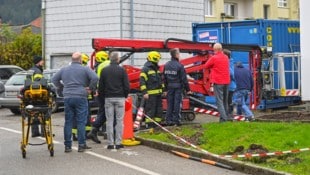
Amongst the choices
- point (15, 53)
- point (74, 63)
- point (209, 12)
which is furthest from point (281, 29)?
point (209, 12)

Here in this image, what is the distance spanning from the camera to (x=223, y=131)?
43.7ft

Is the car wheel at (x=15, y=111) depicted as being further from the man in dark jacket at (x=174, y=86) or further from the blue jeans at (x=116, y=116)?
the blue jeans at (x=116, y=116)

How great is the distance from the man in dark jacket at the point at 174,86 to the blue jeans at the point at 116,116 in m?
2.68

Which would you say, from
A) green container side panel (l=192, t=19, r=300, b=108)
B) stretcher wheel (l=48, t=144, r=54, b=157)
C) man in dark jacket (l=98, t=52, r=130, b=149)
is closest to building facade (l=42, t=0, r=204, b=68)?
green container side panel (l=192, t=19, r=300, b=108)

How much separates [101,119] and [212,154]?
3.17m

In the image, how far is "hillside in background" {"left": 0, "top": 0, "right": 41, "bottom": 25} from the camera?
9644 centimetres

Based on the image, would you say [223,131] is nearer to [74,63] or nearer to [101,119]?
[101,119]

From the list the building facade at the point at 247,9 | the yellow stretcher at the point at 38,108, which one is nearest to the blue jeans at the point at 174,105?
the yellow stretcher at the point at 38,108

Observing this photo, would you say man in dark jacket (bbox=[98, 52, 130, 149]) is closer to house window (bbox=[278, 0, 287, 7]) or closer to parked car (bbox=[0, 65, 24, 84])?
parked car (bbox=[0, 65, 24, 84])

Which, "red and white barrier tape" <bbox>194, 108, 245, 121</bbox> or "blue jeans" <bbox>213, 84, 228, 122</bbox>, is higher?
"blue jeans" <bbox>213, 84, 228, 122</bbox>

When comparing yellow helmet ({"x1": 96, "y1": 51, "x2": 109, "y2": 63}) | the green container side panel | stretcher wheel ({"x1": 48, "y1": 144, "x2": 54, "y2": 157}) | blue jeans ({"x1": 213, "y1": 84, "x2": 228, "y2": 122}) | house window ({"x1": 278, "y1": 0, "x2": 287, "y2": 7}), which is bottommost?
stretcher wheel ({"x1": 48, "y1": 144, "x2": 54, "y2": 157})

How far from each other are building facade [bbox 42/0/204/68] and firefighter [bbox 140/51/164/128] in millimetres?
10457

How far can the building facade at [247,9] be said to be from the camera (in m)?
47.6

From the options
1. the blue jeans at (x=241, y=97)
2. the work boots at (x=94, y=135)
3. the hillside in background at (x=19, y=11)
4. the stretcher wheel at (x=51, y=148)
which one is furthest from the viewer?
the hillside in background at (x=19, y=11)
